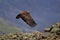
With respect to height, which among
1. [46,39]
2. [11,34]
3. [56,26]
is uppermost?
[11,34]

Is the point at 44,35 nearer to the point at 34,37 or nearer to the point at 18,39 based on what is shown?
the point at 34,37

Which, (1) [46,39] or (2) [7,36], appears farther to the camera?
(2) [7,36]

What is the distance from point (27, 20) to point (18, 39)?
70 cm

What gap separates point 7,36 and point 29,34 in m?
0.78

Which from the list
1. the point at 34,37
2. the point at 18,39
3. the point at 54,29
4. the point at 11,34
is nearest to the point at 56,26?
the point at 54,29

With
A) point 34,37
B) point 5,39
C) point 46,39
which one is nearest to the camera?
point 46,39

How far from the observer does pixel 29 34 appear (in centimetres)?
720

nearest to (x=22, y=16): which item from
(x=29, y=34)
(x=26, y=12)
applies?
(x=26, y=12)

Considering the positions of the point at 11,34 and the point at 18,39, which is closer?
the point at 18,39

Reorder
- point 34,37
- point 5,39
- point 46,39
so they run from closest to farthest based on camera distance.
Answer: point 46,39, point 34,37, point 5,39

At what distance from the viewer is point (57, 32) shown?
247 inches

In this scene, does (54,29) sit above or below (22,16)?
below

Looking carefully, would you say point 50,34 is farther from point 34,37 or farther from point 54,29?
point 34,37

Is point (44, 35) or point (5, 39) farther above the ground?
point (5, 39)
